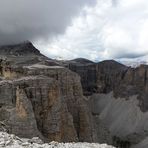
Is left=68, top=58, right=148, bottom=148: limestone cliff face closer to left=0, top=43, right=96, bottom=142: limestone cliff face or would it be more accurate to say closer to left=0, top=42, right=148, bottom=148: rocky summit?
left=0, top=42, right=148, bottom=148: rocky summit

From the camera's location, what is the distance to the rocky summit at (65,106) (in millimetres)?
41297

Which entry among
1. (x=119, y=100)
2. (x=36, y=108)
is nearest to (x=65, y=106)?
(x=36, y=108)

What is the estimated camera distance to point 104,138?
69.2m

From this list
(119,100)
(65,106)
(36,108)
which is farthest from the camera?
(119,100)

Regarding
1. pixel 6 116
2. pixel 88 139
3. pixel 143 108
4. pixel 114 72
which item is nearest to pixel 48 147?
pixel 6 116

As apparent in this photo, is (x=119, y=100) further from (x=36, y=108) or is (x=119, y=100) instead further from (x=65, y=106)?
(x=36, y=108)

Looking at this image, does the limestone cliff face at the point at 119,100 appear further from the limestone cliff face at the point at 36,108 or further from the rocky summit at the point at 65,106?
the limestone cliff face at the point at 36,108

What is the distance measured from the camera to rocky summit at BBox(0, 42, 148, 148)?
Answer: 135 ft

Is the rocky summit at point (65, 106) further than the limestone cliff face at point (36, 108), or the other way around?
the rocky summit at point (65, 106)

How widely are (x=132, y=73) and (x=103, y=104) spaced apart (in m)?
13.2

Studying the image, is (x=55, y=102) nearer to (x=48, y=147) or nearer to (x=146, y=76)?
(x=48, y=147)

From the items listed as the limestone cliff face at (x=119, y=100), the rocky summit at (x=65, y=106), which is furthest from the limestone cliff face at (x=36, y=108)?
the limestone cliff face at (x=119, y=100)

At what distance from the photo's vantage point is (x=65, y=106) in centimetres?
5062

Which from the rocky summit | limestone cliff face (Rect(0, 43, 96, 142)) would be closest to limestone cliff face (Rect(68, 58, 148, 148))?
the rocky summit
